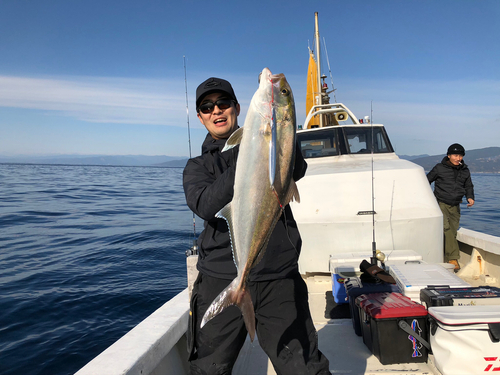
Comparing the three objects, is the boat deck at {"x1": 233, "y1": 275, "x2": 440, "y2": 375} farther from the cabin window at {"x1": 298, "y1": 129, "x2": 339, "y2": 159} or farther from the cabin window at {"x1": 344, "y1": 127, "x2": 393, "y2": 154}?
the cabin window at {"x1": 344, "y1": 127, "x2": 393, "y2": 154}

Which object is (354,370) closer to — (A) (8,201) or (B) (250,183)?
(B) (250,183)

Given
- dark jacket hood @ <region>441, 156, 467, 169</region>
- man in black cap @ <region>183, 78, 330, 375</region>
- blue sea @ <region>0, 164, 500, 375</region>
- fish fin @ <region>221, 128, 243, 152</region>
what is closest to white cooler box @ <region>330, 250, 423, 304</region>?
man in black cap @ <region>183, 78, 330, 375</region>

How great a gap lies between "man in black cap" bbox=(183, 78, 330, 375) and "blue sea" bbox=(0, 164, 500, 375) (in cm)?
366

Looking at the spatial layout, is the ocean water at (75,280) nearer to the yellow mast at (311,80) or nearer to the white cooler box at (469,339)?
the white cooler box at (469,339)

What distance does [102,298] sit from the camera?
697 centimetres

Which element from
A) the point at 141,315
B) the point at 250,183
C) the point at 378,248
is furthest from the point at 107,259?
the point at 250,183

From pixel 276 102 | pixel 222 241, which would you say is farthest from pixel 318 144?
pixel 276 102

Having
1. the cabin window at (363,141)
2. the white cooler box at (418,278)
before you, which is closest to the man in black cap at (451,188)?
the cabin window at (363,141)

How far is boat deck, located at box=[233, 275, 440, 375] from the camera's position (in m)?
3.30

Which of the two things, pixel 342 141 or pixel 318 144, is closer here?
pixel 342 141

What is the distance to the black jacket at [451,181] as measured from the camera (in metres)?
7.28

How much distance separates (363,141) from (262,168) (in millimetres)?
6219

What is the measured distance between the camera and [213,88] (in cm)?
229

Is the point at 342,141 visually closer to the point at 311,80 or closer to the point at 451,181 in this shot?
the point at 451,181
